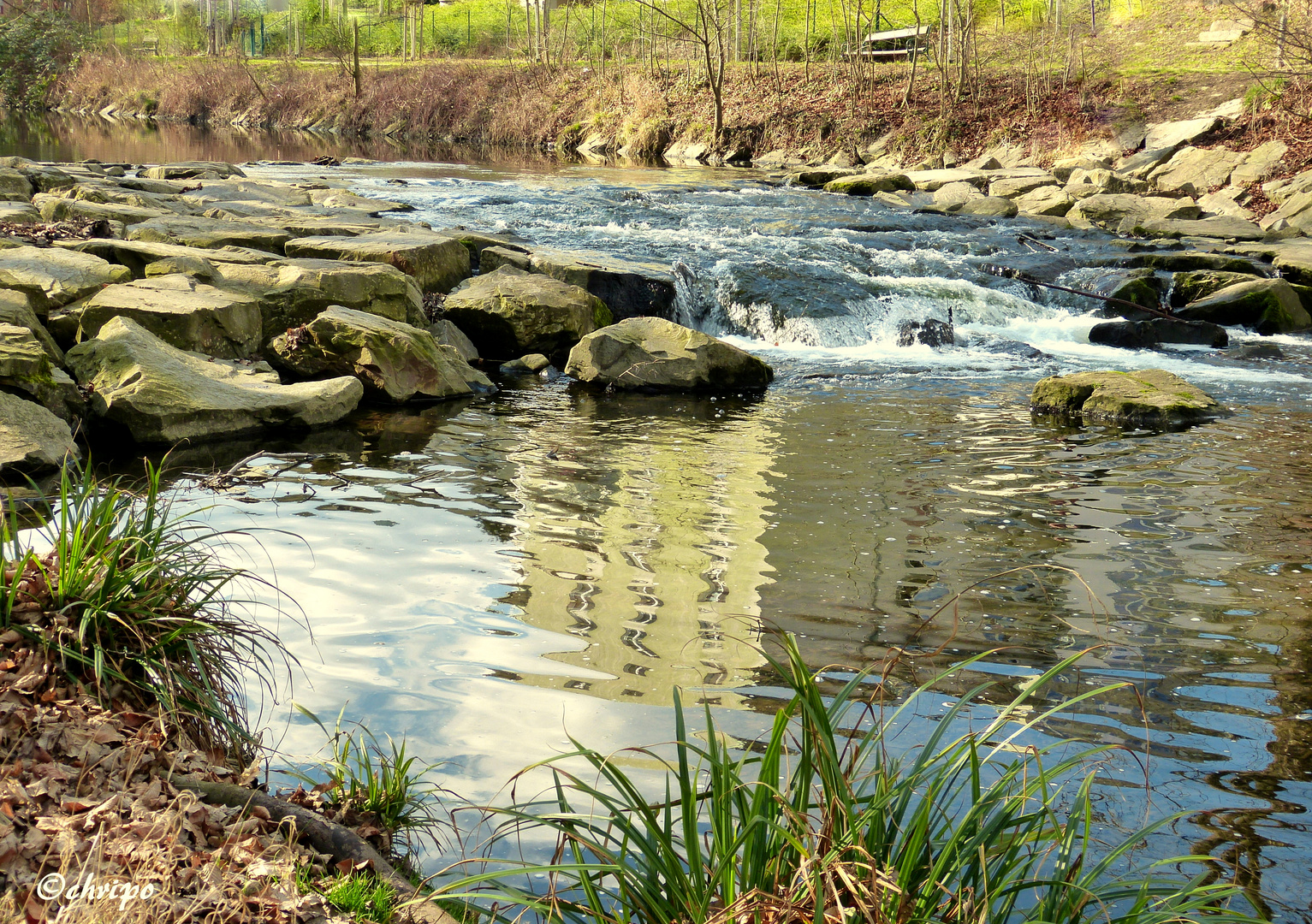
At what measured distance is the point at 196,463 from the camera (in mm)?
5812

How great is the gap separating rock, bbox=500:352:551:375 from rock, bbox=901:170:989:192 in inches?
508

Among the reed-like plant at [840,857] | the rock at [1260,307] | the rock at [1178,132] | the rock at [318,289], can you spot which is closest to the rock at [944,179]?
the rock at [1178,132]

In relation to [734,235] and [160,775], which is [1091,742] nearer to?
[160,775]

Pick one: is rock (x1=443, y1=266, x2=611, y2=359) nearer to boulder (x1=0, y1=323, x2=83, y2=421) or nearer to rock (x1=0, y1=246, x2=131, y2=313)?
rock (x1=0, y1=246, x2=131, y2=313)

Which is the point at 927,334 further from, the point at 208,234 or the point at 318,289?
the point at 208,234

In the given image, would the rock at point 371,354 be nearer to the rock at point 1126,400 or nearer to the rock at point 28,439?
the rock at point 28,439

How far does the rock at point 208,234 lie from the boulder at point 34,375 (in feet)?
10.8

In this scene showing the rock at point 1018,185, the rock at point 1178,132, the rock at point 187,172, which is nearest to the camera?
the rock at point 187,172

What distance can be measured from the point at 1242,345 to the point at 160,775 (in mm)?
11224

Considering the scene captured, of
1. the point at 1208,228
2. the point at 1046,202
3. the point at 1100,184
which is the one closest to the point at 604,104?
the point at 1100,184

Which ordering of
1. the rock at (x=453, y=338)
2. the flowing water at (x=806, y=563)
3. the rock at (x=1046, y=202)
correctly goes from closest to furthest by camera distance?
the flowing water at (x=806, y=563)
the rock at (x=453, y=338)
the rock at (x=1046, y=202)

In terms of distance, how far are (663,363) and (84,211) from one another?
5.82 m

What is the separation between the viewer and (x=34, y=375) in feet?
18.2

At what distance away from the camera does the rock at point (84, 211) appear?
9.33 meters
